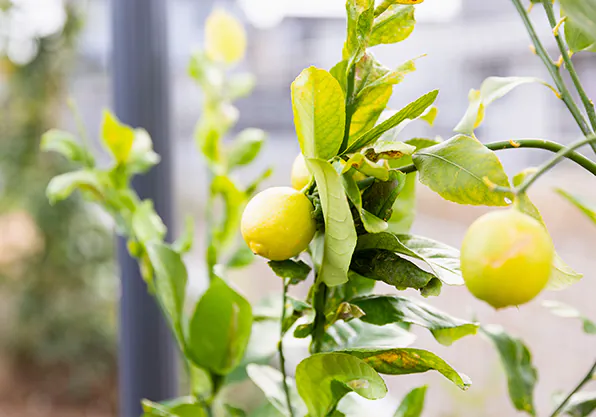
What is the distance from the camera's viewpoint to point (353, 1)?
24 cm

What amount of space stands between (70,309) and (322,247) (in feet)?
5.97

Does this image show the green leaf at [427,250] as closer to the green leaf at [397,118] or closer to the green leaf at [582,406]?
the green leaf at [397,118]

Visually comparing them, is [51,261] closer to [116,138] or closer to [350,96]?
[116,138]

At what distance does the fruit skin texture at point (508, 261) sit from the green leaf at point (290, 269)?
0.12m

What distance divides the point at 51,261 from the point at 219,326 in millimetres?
1666

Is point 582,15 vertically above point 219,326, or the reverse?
point 582,15

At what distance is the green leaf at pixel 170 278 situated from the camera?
424mm

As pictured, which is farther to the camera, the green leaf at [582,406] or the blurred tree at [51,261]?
the blurred tree at [51,261]

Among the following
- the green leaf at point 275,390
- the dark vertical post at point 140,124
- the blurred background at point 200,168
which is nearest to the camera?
the green leaf at point 275,390

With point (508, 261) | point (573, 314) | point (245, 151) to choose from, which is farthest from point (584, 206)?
point (245, 151)

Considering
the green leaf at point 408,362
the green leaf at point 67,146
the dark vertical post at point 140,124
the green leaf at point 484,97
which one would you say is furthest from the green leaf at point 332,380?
the dark vertical post at point 140,124

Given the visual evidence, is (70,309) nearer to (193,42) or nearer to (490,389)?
(193,42)

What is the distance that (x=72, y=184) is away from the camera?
483mm

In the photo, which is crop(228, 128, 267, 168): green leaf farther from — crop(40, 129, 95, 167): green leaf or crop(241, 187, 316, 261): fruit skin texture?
crop(241, 187, 316, 261): fruit skin texture
